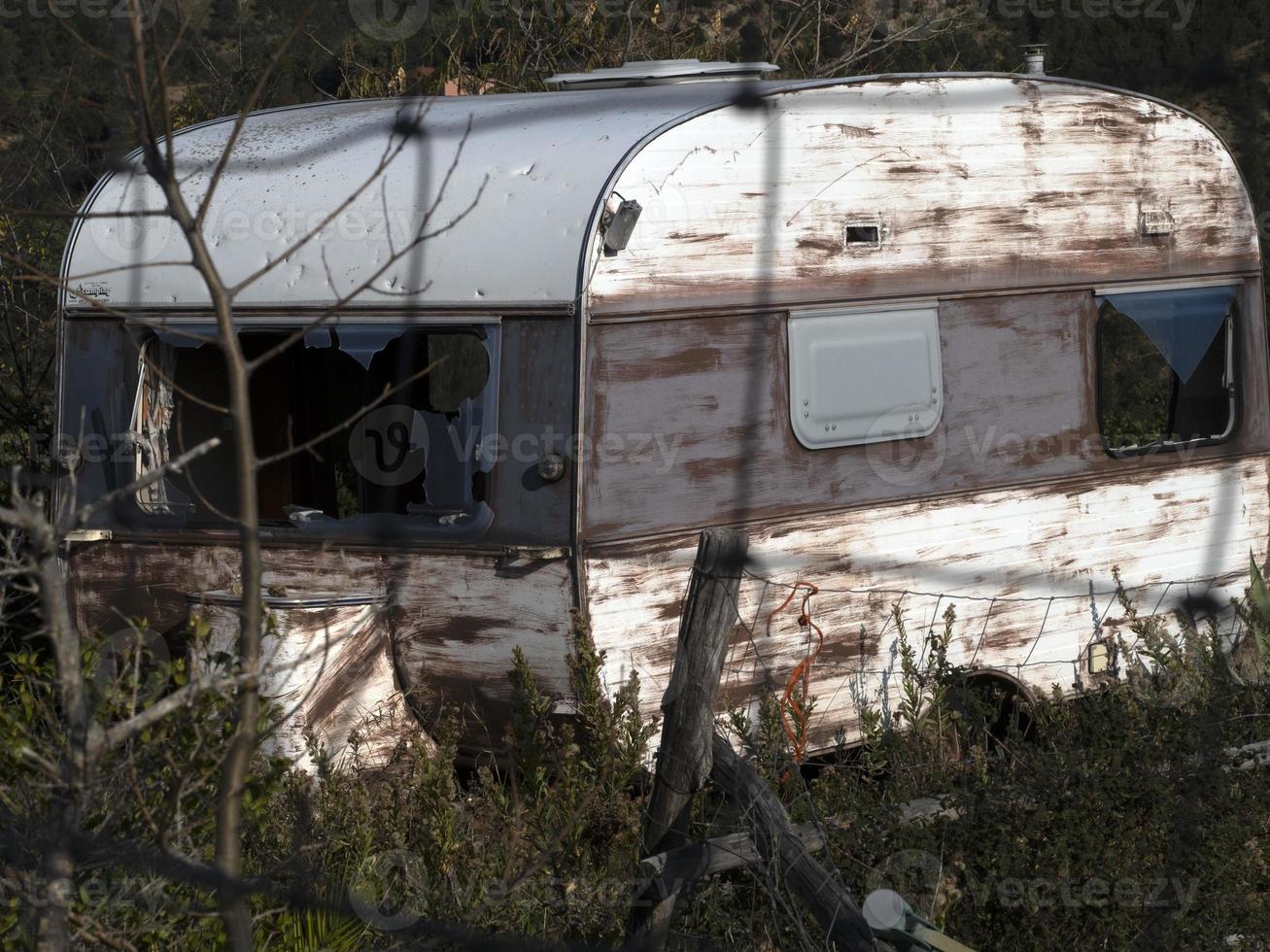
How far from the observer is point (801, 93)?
5543 mm

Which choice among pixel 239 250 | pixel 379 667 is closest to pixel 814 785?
pixel 379 667

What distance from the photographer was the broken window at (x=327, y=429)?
5355 mm

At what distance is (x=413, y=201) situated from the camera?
546cm

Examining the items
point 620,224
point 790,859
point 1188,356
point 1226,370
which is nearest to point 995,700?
point 1188,356

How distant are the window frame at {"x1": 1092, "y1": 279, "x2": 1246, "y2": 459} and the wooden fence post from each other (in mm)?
2973

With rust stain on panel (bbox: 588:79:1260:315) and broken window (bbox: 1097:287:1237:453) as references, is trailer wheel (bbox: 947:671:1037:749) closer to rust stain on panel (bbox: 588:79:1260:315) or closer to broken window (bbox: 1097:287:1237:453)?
broken window (bbox: 1097:287:1237:453)

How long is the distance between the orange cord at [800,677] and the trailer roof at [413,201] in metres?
1.38

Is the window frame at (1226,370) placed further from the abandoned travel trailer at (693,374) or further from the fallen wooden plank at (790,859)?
the fallen wooden plank at (790,859)

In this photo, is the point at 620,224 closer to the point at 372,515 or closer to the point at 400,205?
the point at 400,205

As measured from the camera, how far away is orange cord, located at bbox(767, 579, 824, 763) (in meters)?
5.38

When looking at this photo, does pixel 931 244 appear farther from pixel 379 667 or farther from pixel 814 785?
pixel 379 667

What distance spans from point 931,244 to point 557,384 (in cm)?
172

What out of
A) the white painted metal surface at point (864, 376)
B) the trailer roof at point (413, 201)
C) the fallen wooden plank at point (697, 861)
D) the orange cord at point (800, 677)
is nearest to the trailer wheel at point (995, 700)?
the orange cord at point (800, 677)

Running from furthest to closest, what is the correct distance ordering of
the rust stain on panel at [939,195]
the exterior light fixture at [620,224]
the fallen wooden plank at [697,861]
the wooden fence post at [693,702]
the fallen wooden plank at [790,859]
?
the rust stain on panel at [939,195]
the exterior light fixture at [620,224]
the wooden fence post at [693,702]
the fallen wooden plank at [697,861]
the fallen wooden plank at [790,859]
